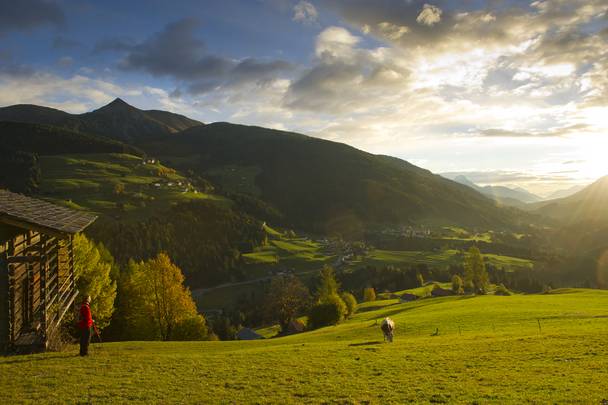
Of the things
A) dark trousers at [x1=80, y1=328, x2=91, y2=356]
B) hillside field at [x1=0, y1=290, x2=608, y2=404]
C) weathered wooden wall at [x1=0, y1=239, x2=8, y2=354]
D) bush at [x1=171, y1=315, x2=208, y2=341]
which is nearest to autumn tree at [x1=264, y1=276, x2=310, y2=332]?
bush at [x1=171, y1=315, x2=208, y2=341]

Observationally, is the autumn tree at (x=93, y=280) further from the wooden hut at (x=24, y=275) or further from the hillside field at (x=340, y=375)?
the hillside field at (x=340, y=375)

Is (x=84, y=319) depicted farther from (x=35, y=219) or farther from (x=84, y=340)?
(x=35, y=219)

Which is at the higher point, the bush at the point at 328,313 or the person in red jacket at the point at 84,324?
the person in red jacket at the point at 84,324

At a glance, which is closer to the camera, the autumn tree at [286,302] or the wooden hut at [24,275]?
the wooden hut at [24,275]

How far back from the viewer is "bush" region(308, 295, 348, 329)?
302 ft

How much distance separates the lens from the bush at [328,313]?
3625 inches

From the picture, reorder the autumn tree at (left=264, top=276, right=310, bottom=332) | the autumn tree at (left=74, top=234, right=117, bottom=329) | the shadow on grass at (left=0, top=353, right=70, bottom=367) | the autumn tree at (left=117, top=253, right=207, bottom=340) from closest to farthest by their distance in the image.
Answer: the shadow on grass at (left=0, top=353, right=70, bottom=367)
the autumn tree at (left=74, top=234, right=117, bottom=329)
the autumn tree at (left=117, top=253, right=207, bottom=340)
the autumn tree at (left=264, top=276, right=310, bottom=332)

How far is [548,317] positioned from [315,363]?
38234 millimetres

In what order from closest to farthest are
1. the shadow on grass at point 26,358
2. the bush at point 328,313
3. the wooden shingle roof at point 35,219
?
1. the shadow on grass at point 26,358
2. the wooden shingle roof at point 35,219
3. the bush at point 328,313

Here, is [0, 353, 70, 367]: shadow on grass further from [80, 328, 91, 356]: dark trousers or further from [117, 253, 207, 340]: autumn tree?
[117, 253, 207, 340]: autumn tree

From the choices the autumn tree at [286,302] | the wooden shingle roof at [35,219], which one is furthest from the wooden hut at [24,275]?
the autumn tree at [286,302]

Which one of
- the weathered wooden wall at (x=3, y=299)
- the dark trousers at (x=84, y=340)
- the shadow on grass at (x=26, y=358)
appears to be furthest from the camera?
the weathered wooden wall at (x=3, y=299)

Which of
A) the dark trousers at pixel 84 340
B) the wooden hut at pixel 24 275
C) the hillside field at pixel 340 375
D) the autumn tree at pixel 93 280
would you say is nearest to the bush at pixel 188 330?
the autumn tree at pixel 93 280

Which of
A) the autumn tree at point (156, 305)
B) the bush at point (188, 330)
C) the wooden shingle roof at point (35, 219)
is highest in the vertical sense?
the wooden shingle roof at point (35, 219)
